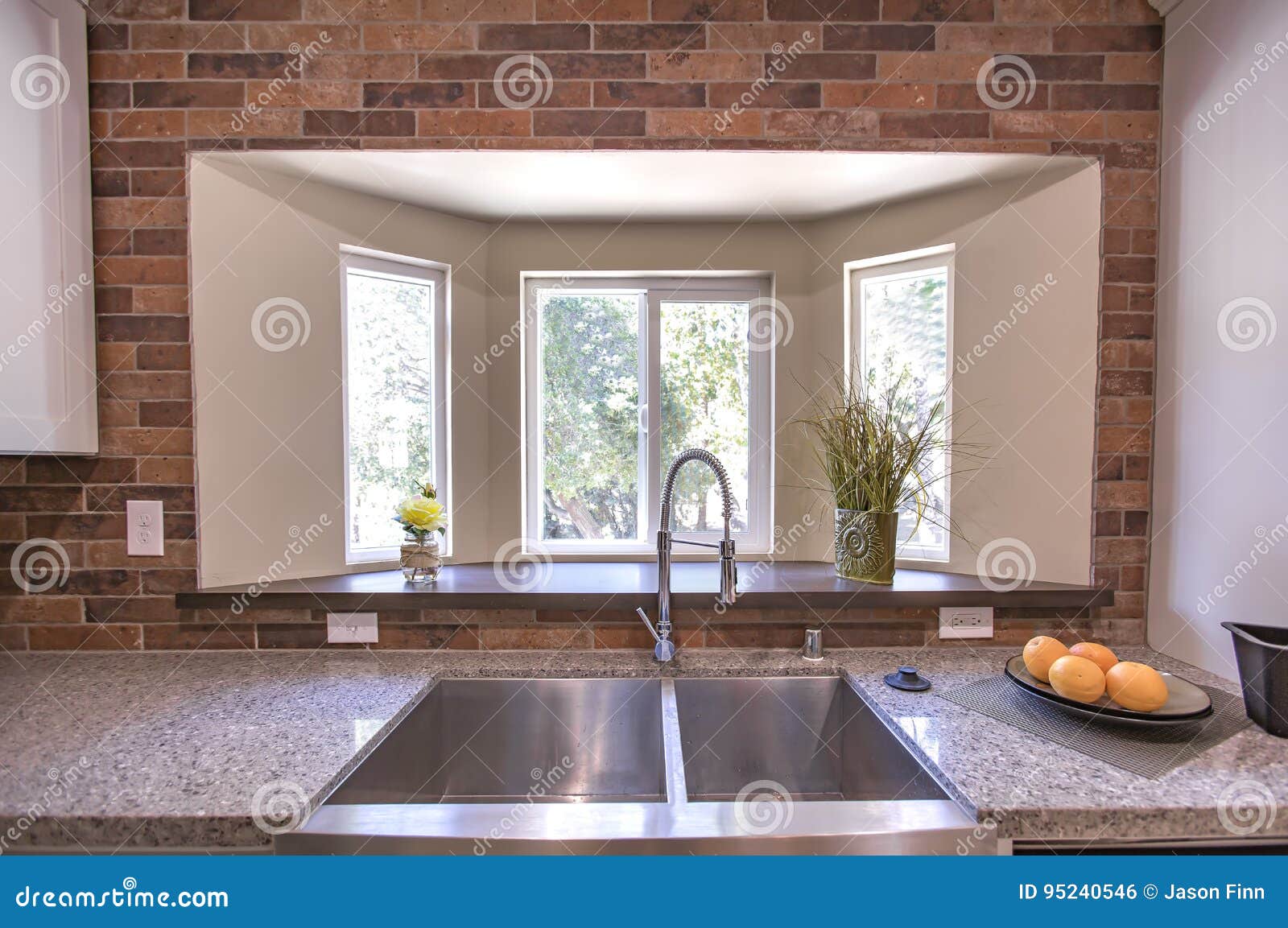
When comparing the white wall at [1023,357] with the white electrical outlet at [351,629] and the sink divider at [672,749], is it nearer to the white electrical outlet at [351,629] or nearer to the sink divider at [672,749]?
the sink divider at [672,749]

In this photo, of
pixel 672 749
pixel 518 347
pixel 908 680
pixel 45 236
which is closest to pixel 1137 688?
pixel 908 680

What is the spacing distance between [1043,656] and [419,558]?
1.35 m

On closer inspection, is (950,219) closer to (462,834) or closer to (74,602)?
(462,834)

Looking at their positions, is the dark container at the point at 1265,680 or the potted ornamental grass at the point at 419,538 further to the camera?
the potted ornamental grass at the point at 419,538

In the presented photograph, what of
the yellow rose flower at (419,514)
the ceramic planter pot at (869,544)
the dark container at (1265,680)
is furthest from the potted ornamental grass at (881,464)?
the yellow rose flower at (419,514)

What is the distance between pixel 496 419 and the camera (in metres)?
1.80

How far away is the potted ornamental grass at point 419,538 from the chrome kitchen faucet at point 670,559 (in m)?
0.55

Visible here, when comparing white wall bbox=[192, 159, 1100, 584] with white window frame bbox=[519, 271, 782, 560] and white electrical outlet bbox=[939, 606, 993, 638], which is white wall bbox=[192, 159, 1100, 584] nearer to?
white window frame bbox=[519, 271, 782, 560]

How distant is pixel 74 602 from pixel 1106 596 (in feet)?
7.77

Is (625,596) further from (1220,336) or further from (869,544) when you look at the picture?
(1220,336)

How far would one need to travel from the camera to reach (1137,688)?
3.15 feet

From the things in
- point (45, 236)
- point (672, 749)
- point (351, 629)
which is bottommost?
point (672, 749)

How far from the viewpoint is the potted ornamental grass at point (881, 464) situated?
146 cm

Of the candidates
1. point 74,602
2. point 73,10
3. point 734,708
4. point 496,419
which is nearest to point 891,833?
point 734,708
